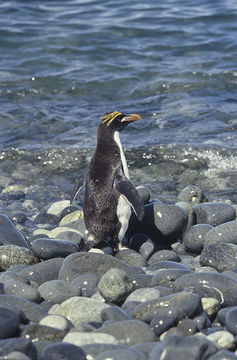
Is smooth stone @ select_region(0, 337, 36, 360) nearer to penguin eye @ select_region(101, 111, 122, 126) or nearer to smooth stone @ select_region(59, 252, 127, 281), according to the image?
smooth stone @ select_region(59, 252, 127, 281)

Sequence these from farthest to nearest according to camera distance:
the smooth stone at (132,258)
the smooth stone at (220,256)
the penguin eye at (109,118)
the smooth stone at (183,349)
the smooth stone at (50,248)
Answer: the penguin eye at (109,118), the smooth stone at (132,258), the smooth stone at (50,248), the smooth stone at (220,256), the smooth stone at (183,349)

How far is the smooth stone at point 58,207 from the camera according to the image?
783cm

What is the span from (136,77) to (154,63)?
3.09 ft

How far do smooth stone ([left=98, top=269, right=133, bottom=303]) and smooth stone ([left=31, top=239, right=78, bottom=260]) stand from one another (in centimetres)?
121

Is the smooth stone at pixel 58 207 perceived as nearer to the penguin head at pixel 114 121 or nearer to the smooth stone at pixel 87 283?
the penguin head at pixel 114 121

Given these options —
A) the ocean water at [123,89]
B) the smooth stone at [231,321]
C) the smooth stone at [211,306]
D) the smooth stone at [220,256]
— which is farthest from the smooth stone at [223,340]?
the ocean water at [123,89]

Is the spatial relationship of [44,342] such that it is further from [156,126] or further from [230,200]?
[156,126]

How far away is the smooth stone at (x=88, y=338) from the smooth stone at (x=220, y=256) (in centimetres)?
189

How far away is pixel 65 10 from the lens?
18.0 meters

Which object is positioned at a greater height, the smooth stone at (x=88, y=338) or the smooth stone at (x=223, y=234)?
the smooth stone at (x=88, y=338)

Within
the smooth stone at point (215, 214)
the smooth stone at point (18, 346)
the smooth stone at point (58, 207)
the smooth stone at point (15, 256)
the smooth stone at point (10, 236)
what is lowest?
the smooth stone at point (58, 207)

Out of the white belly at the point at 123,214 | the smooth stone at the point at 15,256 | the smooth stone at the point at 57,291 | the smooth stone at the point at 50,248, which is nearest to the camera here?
the smooth stone at the point at 57,291

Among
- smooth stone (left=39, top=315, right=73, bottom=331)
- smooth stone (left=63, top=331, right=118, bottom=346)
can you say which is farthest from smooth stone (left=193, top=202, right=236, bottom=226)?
smooth stone (left=63, top=331, right=118, bottom=346)

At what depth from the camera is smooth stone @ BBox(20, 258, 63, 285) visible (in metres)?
5.28
